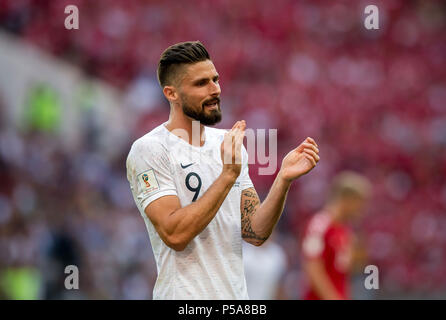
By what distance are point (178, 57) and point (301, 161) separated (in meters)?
0.77

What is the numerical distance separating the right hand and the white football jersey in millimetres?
266

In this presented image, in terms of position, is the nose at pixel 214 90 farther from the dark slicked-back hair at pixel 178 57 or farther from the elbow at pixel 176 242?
the elbow at pixel 176 242

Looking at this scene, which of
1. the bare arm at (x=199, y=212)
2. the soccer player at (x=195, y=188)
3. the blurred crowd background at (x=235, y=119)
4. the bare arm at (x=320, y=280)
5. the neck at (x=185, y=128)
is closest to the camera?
the bare arm at (x=199, y=212)

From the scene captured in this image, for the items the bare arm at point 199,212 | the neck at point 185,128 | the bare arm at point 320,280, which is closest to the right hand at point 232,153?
the bare arm at point 199,212

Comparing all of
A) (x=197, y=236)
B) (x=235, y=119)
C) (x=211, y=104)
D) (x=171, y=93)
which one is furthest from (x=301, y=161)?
(x=235, y=119)

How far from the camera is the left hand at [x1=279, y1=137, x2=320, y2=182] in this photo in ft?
11.1

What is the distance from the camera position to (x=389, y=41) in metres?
15.9

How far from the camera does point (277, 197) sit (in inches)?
133

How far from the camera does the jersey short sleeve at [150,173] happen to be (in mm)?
3291

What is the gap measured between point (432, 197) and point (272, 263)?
6.08 m

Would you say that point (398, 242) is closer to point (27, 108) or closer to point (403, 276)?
point (403, 276)

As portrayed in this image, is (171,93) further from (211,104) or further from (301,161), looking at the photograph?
(301,161)

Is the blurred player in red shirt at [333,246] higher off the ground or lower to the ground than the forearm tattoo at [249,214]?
lower

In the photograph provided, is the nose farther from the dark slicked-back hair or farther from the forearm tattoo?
the forearm tattoo
